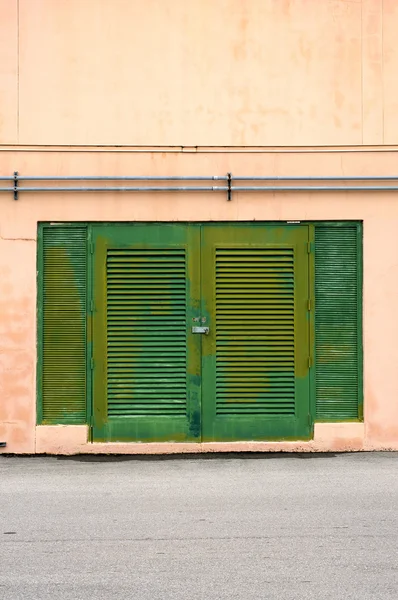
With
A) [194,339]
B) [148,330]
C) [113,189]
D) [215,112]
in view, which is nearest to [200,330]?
[194,339]

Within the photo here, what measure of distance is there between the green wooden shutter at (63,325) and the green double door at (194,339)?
159mm

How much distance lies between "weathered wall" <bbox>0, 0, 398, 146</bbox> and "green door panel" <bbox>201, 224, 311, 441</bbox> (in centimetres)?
112

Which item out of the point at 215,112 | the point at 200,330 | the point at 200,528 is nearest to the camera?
the point at 200,528

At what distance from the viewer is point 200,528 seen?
25.5 feet

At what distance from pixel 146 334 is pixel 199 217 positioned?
1372 millimetres

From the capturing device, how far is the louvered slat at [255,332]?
11.5m

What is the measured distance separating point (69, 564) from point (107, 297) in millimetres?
5053

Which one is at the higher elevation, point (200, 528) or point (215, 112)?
point (215, 112)

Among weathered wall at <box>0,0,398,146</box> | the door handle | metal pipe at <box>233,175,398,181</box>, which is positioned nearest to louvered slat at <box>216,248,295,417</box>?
the door handle

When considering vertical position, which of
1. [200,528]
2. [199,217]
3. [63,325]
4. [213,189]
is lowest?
[200,528]

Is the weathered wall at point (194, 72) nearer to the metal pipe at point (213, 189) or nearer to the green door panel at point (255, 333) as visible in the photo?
the metal pipe at point (213, 189)

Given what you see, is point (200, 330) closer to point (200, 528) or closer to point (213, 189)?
point (213, 189)

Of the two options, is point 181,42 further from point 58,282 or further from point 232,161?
point 58,282

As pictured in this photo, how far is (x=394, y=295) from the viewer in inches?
457
